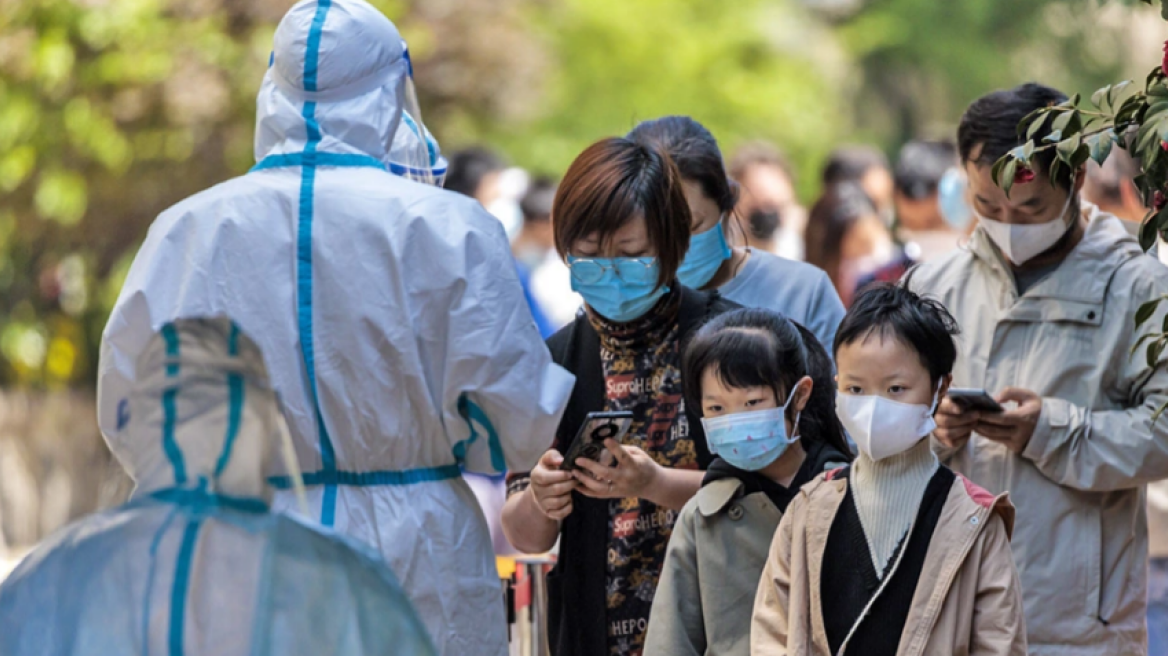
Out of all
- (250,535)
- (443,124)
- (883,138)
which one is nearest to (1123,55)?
(883,138)

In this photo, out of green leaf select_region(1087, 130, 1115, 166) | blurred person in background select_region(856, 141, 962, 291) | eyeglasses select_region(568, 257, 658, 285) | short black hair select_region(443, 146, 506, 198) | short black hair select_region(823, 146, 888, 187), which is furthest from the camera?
short black hair select_region(443, 146, 506, 198)

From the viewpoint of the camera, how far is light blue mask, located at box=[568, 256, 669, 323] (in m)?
3.56

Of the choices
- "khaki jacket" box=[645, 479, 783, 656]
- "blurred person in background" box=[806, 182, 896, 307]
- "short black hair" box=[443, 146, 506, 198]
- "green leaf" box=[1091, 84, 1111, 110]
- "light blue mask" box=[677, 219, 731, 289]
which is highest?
"green leaf" box=[1091, 84, 1111, 110]

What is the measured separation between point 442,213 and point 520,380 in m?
0.37

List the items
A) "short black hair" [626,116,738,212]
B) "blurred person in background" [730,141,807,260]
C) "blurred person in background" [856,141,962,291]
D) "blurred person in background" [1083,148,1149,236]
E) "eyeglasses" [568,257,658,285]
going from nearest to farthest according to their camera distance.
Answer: "eyeglasses" [568,257,658,285] → "short black hair" [626,116,738,212] → "blurred person in background" [1083,148,1149,236] → "blurred person in background" [856,141,962,291] → "blurred person in background" [730,141,807,260]

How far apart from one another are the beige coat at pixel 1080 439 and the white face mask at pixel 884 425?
649 millimetres

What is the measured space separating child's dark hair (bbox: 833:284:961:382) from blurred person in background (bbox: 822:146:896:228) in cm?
485

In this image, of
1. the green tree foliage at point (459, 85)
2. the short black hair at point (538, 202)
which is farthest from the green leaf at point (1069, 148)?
the green tree foliage at point (459, 85)

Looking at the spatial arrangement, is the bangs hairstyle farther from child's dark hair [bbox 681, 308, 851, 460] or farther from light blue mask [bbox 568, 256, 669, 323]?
child's dark hair [bbox 681, 308, 851, 460]

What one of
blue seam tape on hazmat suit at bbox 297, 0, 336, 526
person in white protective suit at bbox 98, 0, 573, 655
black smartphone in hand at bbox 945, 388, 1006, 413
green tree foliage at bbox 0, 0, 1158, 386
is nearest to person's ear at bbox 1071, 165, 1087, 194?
black smartphone in hand at bbox 945, 388, 1006, 413

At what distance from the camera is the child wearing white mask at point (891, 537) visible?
308 centimetres

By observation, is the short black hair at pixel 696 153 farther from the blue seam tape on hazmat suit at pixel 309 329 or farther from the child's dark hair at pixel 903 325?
the blue seam tape on hazmat suit at pixel 309 329

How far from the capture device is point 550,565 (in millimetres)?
3908

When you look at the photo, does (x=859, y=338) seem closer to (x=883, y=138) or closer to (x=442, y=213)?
(x=442, y=213)
